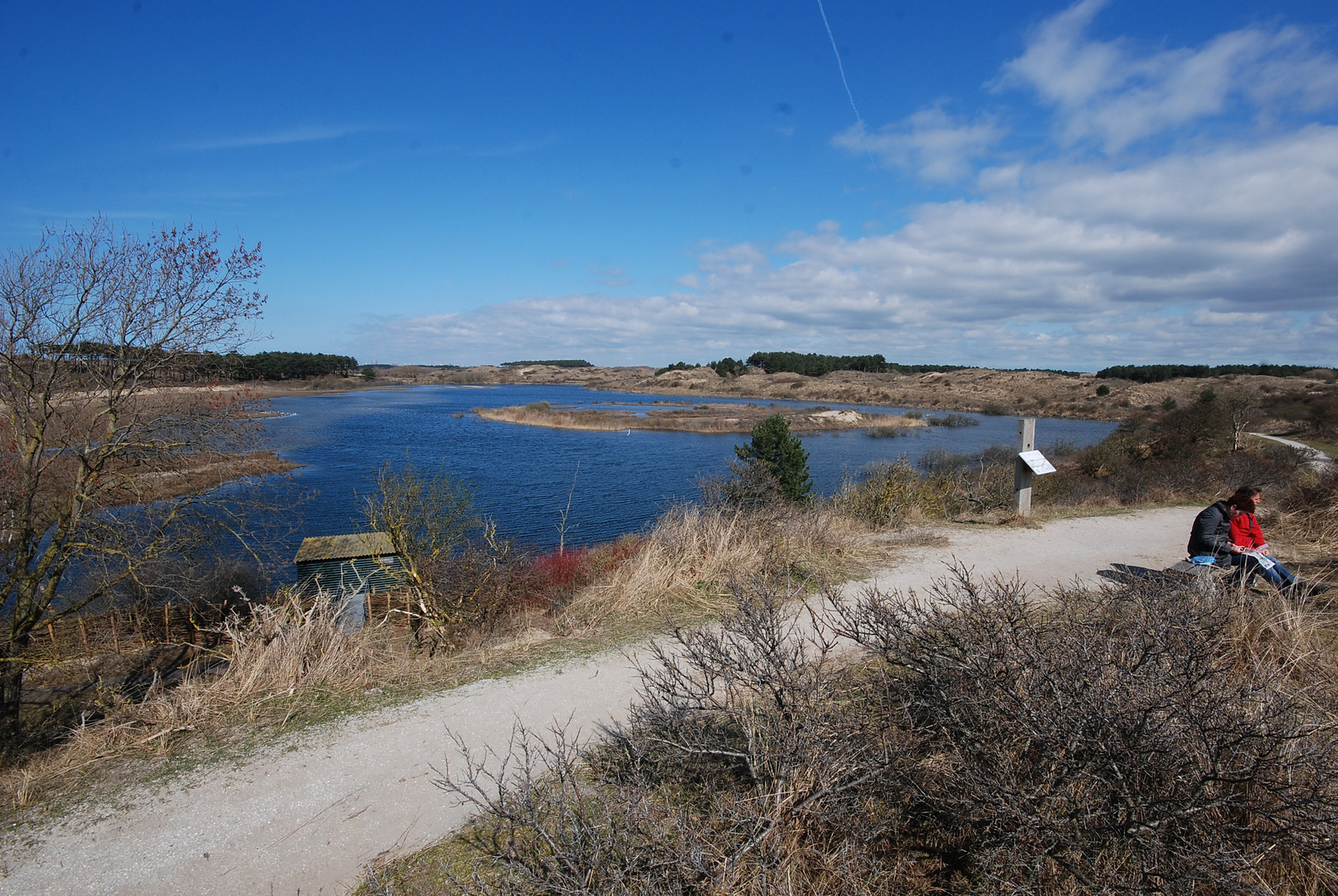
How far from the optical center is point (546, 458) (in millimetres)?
40250

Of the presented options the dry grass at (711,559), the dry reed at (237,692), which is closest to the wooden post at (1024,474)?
the dry grass at (711,559)

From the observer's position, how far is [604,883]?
2812mm

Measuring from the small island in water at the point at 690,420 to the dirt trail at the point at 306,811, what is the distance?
177ft

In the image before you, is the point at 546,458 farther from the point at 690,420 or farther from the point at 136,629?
the point at 690,420

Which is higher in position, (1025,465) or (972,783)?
(1025,465)

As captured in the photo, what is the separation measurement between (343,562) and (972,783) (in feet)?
42.5

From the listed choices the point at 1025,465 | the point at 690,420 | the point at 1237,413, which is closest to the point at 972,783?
the point at 1025,465

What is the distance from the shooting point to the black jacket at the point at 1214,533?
765 centimetres

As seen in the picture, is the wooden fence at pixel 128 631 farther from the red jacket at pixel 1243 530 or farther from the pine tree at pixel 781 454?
the red jacket at pixel 1243 530

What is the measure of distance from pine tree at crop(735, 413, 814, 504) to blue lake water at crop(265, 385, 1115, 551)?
1.53m

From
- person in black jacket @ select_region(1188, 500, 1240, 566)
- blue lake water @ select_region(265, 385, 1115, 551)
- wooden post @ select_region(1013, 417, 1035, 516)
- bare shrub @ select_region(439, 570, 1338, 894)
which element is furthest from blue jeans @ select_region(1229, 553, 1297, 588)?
blue lake water @ select_region(265, 385, 1115, 551)

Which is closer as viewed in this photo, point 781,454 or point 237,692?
point 237,692

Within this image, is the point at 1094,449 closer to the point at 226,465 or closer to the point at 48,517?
the point at 226,465

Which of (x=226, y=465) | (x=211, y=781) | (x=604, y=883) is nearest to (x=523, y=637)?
(x=211, y=781)
